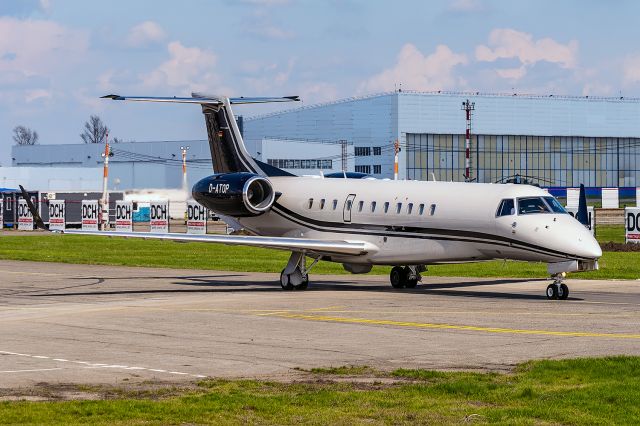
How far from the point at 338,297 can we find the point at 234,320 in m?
6.88

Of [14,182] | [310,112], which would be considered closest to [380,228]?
[14,182]

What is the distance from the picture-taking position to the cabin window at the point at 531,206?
3158 cm

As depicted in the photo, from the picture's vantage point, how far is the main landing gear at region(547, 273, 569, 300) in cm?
3100

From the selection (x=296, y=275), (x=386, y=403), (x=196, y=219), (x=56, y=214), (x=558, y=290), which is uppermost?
(x=56, y=214)

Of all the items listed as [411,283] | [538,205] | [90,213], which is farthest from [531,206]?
[90,213]

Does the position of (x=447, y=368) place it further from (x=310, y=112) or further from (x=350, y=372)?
(x=310, y=112)

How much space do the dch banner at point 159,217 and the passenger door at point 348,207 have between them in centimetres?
4069

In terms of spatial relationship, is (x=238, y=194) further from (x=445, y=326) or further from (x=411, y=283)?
(x=445, y=326)

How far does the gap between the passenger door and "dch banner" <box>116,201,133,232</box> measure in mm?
44343

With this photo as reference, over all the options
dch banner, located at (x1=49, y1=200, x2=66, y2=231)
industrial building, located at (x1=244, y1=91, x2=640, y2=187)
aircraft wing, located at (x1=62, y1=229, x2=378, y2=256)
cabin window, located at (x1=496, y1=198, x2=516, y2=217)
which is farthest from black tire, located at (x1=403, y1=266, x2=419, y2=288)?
industrial building, located at (x1=244, y1=91, x2=640, y2=187)

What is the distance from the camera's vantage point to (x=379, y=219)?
114 ft

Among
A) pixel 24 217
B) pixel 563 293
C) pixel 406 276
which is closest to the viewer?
pixel 563 293

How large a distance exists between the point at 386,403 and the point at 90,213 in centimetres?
6997

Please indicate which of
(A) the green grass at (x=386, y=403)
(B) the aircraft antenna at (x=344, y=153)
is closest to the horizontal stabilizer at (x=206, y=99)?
(A) the green grass at (x=386, y=403)
